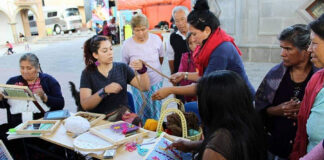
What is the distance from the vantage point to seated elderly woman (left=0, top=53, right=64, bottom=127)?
255cm

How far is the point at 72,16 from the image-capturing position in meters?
25.9

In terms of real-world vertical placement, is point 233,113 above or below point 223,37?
below

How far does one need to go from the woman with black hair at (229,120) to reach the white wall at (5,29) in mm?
24113

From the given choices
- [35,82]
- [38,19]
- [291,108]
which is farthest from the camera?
[38,19]

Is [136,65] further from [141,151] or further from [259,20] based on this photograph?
[259,20]

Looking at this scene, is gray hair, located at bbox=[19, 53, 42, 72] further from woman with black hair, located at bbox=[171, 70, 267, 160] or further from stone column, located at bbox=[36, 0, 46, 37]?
stone column, located at bbox=[36, 0, 46, 37]

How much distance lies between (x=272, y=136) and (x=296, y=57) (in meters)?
0.59

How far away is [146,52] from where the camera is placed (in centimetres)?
313

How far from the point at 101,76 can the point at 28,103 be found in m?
0.85

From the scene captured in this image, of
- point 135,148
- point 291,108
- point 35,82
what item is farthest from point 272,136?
point 35,82

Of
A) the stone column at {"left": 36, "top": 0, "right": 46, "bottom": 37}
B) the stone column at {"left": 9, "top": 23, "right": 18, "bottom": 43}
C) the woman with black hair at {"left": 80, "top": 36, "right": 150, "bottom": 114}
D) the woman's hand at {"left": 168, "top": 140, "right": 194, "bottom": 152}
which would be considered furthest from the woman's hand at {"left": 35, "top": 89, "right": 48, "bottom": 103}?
the stone column at {"left": 36, "top": 0, "right": 46, "bottom": 37}

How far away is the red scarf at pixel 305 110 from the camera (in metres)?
1.36

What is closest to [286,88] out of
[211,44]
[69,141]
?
[211,44]

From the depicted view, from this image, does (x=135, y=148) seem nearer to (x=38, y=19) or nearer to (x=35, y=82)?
(x=35, y=82)
